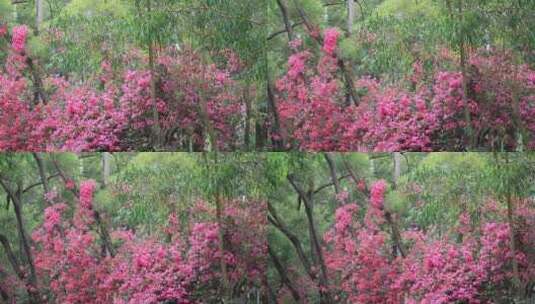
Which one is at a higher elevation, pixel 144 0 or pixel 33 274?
pixel 144 0

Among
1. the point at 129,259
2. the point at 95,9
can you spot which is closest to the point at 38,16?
the point at 95,9

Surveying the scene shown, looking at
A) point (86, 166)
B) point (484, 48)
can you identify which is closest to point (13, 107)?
point (86, 166)

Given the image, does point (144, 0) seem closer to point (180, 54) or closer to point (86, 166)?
point (180, 54)

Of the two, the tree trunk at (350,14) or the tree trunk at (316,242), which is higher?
the tree trunk at (350,14)

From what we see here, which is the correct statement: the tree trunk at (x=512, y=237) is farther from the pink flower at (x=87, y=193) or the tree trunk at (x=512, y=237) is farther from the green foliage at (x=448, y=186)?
the pink flower at (x=87, y=193)

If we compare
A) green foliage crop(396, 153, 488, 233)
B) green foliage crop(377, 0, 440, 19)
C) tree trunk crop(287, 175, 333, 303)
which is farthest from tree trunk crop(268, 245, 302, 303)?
green foliage crop(377, 0, 440, 19)

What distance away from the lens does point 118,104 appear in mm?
5586

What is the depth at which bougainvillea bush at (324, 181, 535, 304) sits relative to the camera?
552cm

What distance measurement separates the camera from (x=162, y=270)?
18.5 feet

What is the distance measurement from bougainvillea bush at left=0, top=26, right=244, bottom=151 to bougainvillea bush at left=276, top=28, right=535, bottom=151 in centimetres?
47

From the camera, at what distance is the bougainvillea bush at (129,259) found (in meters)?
5.62

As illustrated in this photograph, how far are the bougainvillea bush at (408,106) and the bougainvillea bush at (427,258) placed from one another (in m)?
0.39

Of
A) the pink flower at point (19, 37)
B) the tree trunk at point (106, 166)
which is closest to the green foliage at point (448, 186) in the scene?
the tree trunk at point (106, 166)

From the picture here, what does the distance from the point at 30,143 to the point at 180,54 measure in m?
1.13
